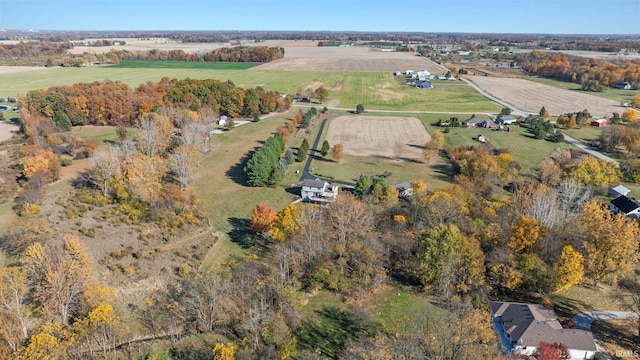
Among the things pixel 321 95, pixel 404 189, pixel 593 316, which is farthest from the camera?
pixel 321 95

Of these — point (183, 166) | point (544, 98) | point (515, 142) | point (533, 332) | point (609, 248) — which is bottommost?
point (533, 332)

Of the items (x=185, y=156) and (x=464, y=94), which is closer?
(x=185, y=156)

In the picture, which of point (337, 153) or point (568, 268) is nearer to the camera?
point (568, 268)

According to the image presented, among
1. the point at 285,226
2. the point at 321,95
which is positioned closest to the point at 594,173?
the point at 285,226

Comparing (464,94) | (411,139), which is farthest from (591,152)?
(464,94)

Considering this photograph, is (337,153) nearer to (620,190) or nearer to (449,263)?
(449,263)

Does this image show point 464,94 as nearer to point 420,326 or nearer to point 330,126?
point 330,126

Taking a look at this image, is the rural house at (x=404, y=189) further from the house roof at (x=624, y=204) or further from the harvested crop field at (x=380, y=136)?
the house roof at (x=624, y=204)
